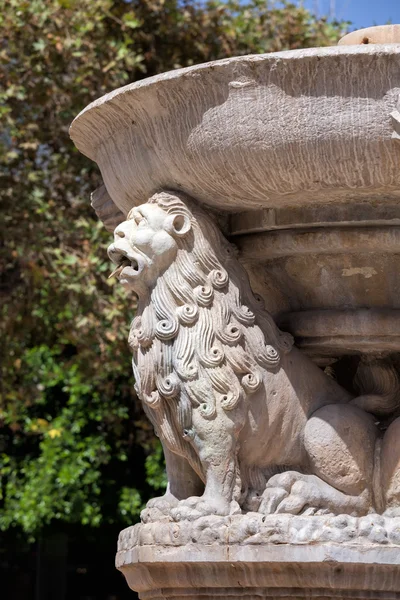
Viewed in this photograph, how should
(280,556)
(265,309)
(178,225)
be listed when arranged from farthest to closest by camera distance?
(265,309), (178,225), (280,556)

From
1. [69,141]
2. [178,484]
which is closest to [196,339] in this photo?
[178,484]

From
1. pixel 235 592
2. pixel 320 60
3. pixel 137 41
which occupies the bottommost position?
pixel 235 592

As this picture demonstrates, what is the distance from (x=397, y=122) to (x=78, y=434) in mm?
7970

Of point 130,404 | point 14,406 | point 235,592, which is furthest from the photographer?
point 130,404

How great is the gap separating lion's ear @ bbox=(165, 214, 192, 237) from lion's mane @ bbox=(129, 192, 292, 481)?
0.02m

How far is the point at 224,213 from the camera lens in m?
3.20

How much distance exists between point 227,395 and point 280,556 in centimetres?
44

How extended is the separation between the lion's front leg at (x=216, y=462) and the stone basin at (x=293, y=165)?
439mm

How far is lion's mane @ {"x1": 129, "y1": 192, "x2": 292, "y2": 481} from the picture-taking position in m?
2.94

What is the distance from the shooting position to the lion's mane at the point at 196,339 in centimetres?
294

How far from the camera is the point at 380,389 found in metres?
3.23

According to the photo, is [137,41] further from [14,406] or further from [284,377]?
→ [284,377]

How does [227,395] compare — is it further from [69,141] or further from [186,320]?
[69,141]

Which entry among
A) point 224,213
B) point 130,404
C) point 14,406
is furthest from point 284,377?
point 130,404
